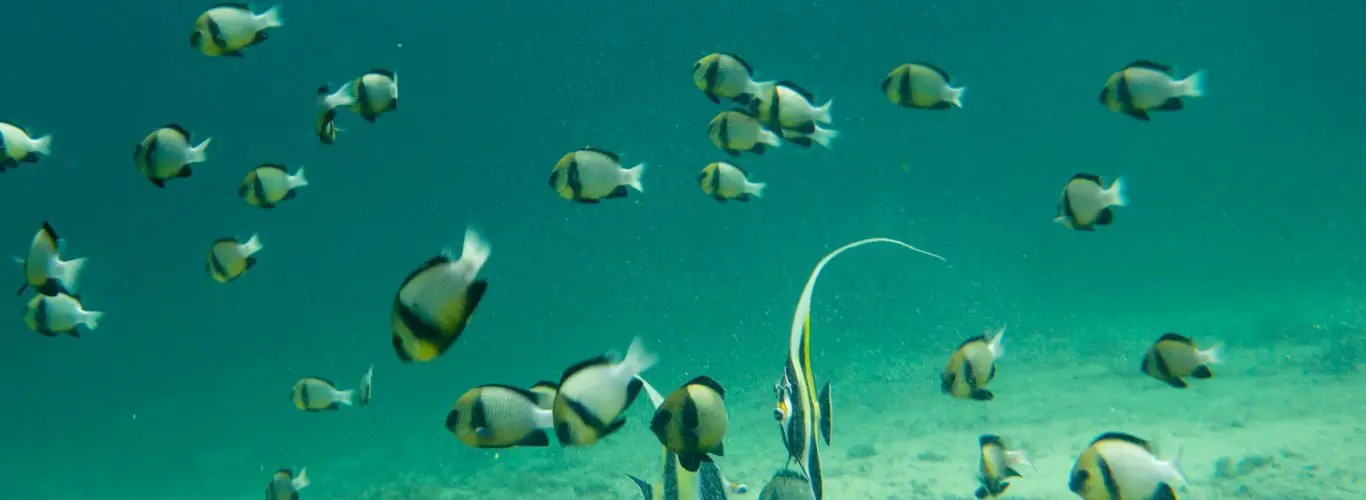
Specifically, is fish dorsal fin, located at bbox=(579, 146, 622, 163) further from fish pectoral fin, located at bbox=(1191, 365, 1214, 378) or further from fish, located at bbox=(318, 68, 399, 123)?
fish pectoral fin, located at bbox=(1191, 365, 1214, 378)

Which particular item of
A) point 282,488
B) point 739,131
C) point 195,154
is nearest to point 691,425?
point 739,131

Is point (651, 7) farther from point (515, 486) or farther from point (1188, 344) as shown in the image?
point (1188, 344)

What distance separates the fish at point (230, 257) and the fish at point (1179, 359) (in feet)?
17.7

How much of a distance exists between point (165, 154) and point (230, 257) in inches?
30.4

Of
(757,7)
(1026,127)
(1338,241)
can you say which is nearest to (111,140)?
(757,7)

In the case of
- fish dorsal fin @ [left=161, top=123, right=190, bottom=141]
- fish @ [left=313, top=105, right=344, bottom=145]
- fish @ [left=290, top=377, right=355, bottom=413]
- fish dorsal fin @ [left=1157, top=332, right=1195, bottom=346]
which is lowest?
fish @ [left=290, top=377, right=355, bottom=413]

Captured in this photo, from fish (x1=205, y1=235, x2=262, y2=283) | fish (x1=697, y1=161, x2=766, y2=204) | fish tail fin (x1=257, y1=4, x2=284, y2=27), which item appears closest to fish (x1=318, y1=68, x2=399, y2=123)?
fish tail fin (x1=257, y1=4, x2=284, y2=27)

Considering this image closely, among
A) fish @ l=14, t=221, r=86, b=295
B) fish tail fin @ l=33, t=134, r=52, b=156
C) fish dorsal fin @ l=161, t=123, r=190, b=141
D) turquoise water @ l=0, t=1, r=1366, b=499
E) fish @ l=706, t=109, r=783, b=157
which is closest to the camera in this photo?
fish @ l=14, t=221, r=86, b=295

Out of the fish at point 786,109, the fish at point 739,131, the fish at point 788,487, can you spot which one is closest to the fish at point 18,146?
the fish at point 739,131

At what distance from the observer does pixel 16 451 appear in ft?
71.9

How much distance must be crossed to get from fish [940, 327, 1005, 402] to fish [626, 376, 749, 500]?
2.56 m

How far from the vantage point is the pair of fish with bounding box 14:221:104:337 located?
4020 mm

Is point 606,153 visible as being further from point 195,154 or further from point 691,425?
point 691,425

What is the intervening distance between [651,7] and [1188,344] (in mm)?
41029
